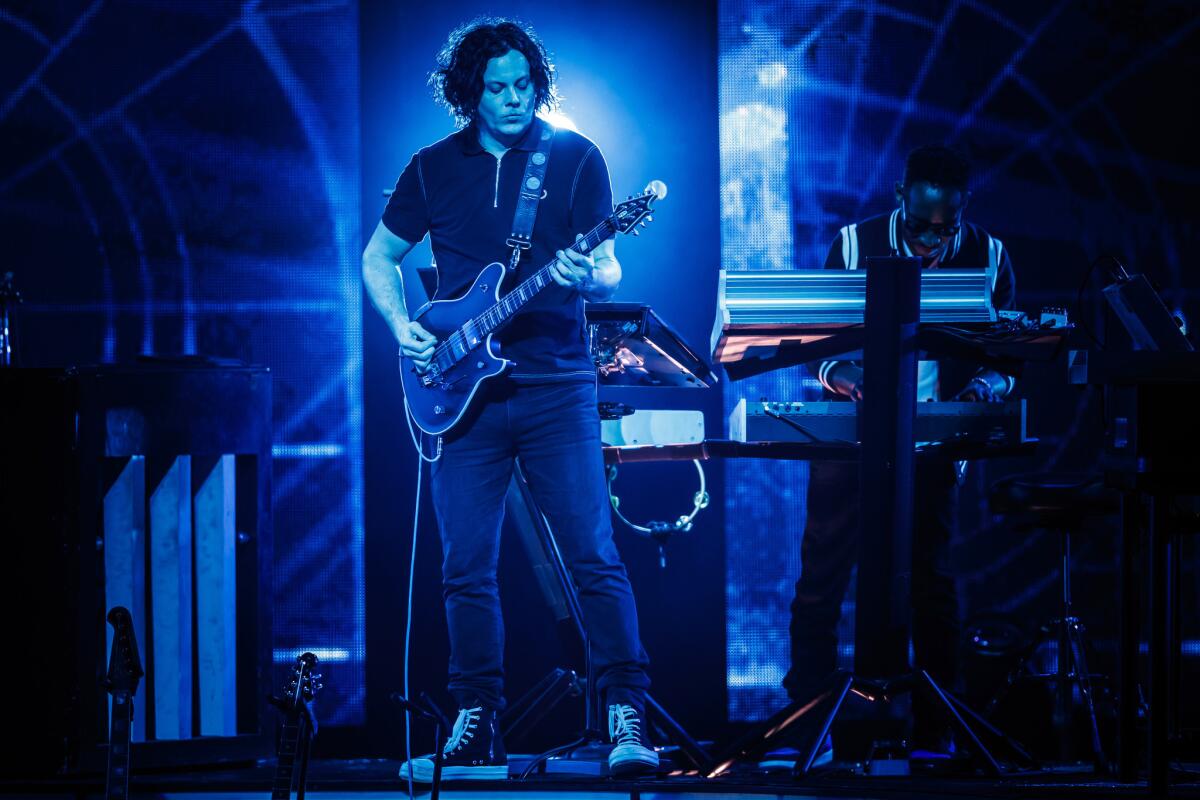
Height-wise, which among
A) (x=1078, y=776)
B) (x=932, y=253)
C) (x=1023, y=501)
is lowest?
(x=1078, y=776)

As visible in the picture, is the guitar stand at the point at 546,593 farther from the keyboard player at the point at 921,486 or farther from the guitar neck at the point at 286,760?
the guitar neck at the point at 286,760

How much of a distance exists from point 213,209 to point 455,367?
1.83m

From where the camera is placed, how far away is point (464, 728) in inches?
148

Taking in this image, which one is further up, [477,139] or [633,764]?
[477,139]

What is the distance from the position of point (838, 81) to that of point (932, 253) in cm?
110

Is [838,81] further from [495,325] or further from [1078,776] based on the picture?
[1078,776]

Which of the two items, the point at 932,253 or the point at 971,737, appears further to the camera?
the point at 932,253

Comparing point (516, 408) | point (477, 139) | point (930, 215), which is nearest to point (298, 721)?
point (516, 408)

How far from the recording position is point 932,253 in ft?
14.4

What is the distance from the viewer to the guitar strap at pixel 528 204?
12.6 ft

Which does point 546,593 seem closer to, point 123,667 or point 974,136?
point 123,667

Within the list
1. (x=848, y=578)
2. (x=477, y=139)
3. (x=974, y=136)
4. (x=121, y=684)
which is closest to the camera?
(x=121, y=684)

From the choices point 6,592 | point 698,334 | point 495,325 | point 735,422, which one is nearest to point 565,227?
point 495,325

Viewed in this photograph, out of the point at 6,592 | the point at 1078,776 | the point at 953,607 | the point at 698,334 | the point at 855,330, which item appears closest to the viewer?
the point at 855,330
